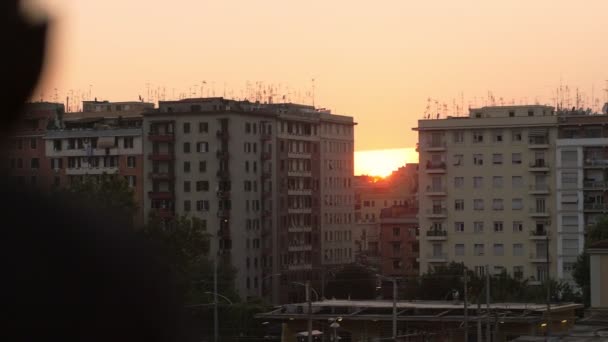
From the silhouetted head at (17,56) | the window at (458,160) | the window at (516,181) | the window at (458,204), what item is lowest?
the silhouetted head at (17,56)

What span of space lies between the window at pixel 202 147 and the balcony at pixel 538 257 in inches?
724

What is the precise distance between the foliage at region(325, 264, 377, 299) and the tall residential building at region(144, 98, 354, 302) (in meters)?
4.14

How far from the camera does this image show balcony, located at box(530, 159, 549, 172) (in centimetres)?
7656

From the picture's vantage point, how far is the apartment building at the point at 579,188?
74500mm

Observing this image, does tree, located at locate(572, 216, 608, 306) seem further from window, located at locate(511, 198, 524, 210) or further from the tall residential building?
the tall residential building

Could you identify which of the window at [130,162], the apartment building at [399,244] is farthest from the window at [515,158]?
the window at [130,162]

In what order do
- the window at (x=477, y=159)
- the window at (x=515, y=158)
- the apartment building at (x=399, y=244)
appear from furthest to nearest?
the apartment building at (x=399, y=244)
the window at (x=477, y=159)
the window at (x=515, y=158)

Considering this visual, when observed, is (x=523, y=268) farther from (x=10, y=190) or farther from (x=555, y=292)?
(x=10, y=190)

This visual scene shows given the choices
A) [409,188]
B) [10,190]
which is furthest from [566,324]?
[409,188]

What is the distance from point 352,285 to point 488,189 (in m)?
11.0

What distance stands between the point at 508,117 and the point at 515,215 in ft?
17.5

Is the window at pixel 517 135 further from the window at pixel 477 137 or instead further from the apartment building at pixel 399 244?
the apartment building at pixel 399 244

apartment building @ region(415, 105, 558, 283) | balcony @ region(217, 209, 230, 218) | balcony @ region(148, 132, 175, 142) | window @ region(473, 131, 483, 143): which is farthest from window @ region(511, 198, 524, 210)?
balcony @ region(148, 132, 175, 142)

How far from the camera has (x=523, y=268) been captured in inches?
2968
